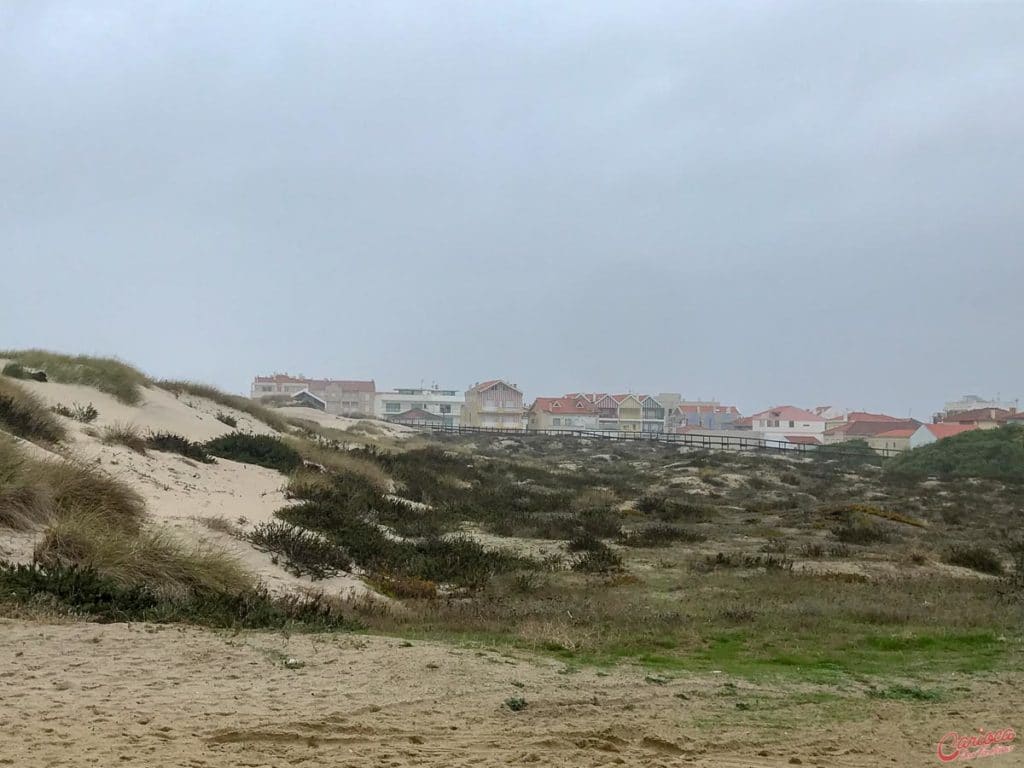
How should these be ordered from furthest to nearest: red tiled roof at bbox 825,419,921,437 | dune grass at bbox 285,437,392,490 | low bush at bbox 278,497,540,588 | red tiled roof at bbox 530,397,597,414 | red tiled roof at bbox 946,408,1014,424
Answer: red tiled roof at bbox 530,397,597,414, red tiled roof at bbox 825,419,921,437, red tiled roof at bbox 946,408,1014,424, dune grass at bbox 285,437,392,490, low bush at bbox 278,497,540,588

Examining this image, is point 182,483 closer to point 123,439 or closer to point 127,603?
point 123,439

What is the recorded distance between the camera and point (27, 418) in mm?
15805

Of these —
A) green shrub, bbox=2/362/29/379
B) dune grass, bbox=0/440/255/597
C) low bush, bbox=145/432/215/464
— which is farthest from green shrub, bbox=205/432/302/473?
dune grass, bbox=0/440/255/597

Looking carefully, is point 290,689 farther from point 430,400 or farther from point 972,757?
point 430,400

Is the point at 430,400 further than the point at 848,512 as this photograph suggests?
Yes

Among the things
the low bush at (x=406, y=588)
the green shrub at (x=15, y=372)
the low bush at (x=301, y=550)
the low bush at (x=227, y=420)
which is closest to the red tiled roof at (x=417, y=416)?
the low bush at (x=227, y=420)

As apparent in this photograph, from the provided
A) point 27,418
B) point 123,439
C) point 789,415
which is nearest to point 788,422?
point 789,415

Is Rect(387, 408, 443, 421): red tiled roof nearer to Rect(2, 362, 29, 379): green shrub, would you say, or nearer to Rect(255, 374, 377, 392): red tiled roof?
Rect(255, 374, 377, 392): red tiled roof

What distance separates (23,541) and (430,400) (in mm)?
129531

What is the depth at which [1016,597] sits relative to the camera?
12.0m

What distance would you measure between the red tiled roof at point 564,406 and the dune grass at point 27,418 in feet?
327

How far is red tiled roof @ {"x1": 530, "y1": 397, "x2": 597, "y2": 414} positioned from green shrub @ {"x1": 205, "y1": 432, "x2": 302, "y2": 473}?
93.9m

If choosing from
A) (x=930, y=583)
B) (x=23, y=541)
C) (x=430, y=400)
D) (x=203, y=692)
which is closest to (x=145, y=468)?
(x=23, y=541)

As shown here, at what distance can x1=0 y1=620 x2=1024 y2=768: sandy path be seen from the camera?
4.39 m
